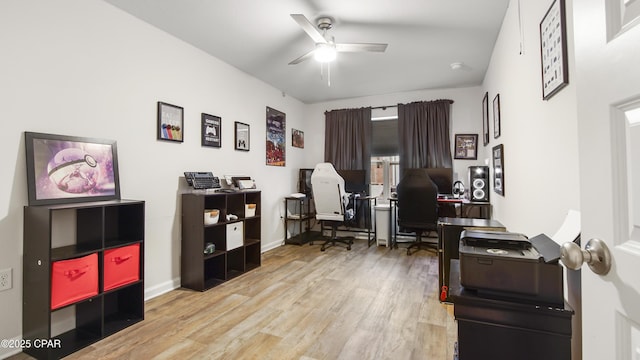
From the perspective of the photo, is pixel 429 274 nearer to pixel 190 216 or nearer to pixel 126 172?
pixel 190 216

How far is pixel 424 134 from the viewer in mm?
4793

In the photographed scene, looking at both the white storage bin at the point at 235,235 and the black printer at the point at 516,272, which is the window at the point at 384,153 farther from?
the black printer at the point at 516,272

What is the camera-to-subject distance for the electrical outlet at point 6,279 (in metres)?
1.79

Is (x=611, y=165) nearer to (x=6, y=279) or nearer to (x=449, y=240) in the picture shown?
(x=449, y=240)

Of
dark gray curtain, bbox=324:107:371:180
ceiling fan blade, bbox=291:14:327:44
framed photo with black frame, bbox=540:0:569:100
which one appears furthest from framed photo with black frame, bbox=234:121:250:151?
framed photo with black frame, bbox=540:0:569:100

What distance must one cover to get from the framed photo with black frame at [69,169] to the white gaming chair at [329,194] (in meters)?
2.46

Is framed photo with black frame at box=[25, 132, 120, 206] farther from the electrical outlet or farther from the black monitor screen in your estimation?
the black monitor screen

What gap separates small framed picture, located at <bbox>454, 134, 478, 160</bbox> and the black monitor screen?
0.48 metres

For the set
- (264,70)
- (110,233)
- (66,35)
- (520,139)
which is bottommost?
(110,233)

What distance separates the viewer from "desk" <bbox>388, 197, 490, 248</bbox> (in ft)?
11.7

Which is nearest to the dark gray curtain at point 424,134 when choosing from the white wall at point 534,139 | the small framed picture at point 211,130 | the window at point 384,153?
the window at point 384,153

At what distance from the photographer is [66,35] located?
211 centimetres

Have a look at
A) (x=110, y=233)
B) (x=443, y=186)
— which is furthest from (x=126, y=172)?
(x=443, y=186)

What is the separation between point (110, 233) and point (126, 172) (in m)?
0.53
